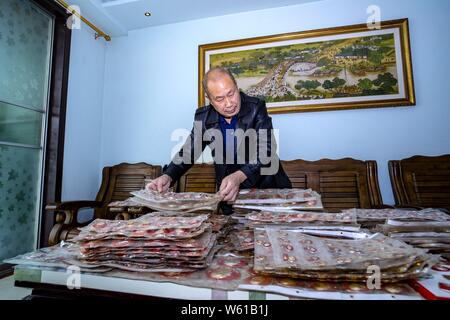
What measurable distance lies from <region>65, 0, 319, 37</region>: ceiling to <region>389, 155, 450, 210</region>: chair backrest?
192 cm

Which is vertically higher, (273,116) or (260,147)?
(273,116)

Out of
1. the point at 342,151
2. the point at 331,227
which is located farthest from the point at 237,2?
the point at 331,227

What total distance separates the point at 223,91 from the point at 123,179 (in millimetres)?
1689

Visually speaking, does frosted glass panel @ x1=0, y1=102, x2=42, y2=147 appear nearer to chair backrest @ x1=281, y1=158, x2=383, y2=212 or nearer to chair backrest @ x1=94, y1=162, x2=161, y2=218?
chair backrest @ x1=94, y1=162, x2=161, y2=218

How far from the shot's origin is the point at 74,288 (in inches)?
18.8

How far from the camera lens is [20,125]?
7.02 ft

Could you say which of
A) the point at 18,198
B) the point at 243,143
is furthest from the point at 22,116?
the point at 243,143

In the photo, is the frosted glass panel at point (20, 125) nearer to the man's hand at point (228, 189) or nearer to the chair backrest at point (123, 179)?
the chair backrest at point (123, 179)

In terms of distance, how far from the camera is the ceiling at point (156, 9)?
8.39 feet

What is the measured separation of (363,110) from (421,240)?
2.07 metres

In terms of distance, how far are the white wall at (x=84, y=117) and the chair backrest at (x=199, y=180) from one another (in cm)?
118

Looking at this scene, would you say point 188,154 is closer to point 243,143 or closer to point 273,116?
point 243,143

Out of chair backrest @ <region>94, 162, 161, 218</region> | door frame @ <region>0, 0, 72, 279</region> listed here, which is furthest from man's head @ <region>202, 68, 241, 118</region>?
door frame @ <region>0, 0, 72, 279</region>
